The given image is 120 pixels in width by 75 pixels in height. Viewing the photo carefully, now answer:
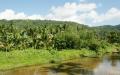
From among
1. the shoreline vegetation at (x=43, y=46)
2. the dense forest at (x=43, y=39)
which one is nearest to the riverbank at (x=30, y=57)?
the shoreline vegetation at (x=43, y=46)

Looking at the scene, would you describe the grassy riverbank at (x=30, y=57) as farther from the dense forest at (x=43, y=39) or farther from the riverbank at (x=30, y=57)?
the dense forest at (x=43, y=39)

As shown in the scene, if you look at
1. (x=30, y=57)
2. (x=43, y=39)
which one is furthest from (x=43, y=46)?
(x=30, y=57)

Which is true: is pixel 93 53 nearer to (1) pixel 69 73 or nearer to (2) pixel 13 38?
(2) pixel 13 38

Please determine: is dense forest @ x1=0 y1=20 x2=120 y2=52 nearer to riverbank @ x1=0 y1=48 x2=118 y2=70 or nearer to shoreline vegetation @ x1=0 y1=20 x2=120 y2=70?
shoreline vegetation @ x1=0 y1=20 x2=120 y2=70

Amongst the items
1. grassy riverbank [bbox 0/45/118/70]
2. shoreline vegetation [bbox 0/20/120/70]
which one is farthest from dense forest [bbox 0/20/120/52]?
grassy riverbank [bbox 0/45/118/70]

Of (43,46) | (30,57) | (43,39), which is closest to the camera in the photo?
(30,57)

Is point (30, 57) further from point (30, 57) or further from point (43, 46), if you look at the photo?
point (43, 46)

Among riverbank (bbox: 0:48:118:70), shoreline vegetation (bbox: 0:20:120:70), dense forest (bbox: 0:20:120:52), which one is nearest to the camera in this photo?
riverbank (bbox: 0:48:118:70)

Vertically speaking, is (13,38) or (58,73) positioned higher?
(13,38)

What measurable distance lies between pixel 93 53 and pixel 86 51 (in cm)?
299

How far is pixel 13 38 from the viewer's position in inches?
3086

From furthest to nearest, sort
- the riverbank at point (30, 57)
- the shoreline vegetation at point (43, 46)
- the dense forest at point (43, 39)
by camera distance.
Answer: the dense forest at point (43, 39), the shoreline vegetation at point (43, 46), the riverbank at point (30, 57)

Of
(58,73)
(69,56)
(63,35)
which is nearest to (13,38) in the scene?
(69,56)

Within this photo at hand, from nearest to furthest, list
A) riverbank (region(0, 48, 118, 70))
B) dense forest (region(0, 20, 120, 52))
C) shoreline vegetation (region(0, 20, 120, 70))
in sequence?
riverbank (region(0, 48, 118, 70)) → shoreline vegetation (region(0, 20, 120, 70)) → dense forest (region(0, 20, 120, 52))
